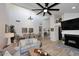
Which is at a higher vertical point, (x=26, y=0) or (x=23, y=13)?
(x=26, y=0)

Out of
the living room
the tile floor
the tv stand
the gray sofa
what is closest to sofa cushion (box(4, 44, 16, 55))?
the living room

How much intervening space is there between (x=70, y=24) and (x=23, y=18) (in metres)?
0.92

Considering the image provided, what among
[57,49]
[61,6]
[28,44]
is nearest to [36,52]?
[28,44]

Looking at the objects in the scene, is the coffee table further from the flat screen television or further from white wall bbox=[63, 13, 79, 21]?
white wall bbox=[63, 13, 79, 21]

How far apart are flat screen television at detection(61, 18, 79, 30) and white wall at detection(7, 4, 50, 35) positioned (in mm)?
316

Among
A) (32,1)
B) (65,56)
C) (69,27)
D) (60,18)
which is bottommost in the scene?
(65,56)

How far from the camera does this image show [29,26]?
7.33ft

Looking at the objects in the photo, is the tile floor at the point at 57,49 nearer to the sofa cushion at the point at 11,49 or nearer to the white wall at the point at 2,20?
the sofa cushion at the point at 11,49

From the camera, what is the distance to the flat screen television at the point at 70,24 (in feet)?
7.03

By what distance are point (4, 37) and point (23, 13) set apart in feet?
1.92

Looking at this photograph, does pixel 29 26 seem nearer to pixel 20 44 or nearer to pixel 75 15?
pixel 20 44

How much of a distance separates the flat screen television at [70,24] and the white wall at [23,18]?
316mm

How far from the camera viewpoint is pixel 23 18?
2.21 meters

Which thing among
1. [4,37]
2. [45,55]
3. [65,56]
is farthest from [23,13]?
[65,56]
